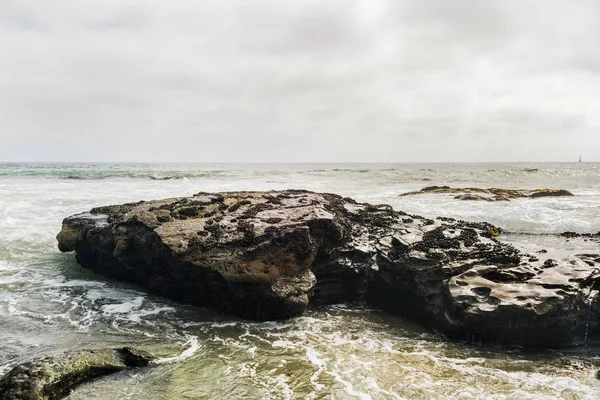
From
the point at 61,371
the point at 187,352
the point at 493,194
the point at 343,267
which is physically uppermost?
the point at 493,194

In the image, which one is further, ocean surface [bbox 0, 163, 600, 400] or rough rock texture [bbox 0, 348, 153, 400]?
ocean surface [bbox 0, 163, 600, 400]

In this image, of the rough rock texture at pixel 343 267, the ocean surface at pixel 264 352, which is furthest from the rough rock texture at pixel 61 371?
the rough rock texture at pixel 343 267

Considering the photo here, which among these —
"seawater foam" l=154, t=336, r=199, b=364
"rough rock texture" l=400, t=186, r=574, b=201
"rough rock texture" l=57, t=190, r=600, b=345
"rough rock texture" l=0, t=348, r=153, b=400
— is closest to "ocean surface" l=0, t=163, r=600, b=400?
"seawater foam" l=154, t=336, r=199, b=364

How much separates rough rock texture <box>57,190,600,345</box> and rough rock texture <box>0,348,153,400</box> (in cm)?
232

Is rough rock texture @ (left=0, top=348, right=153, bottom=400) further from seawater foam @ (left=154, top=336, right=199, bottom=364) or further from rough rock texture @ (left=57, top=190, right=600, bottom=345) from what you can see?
rough rock texture @ (left=57, top=190, right=600, bottom=345)

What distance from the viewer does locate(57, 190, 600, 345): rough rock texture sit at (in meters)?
6.34

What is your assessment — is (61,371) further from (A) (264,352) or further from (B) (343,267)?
(B) (343,267)

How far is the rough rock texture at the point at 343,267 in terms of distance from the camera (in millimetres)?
6336

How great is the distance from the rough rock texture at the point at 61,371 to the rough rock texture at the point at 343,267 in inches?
91.5

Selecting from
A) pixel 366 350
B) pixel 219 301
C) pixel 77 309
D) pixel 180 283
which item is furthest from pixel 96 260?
pixel 366 350

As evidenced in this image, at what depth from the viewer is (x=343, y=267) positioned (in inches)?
336

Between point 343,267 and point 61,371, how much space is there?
5313mm

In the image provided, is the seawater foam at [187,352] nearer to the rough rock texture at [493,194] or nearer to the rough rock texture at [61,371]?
the rough rock texture at [61,371]

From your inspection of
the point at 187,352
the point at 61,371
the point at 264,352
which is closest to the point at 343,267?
the point at 264,352
